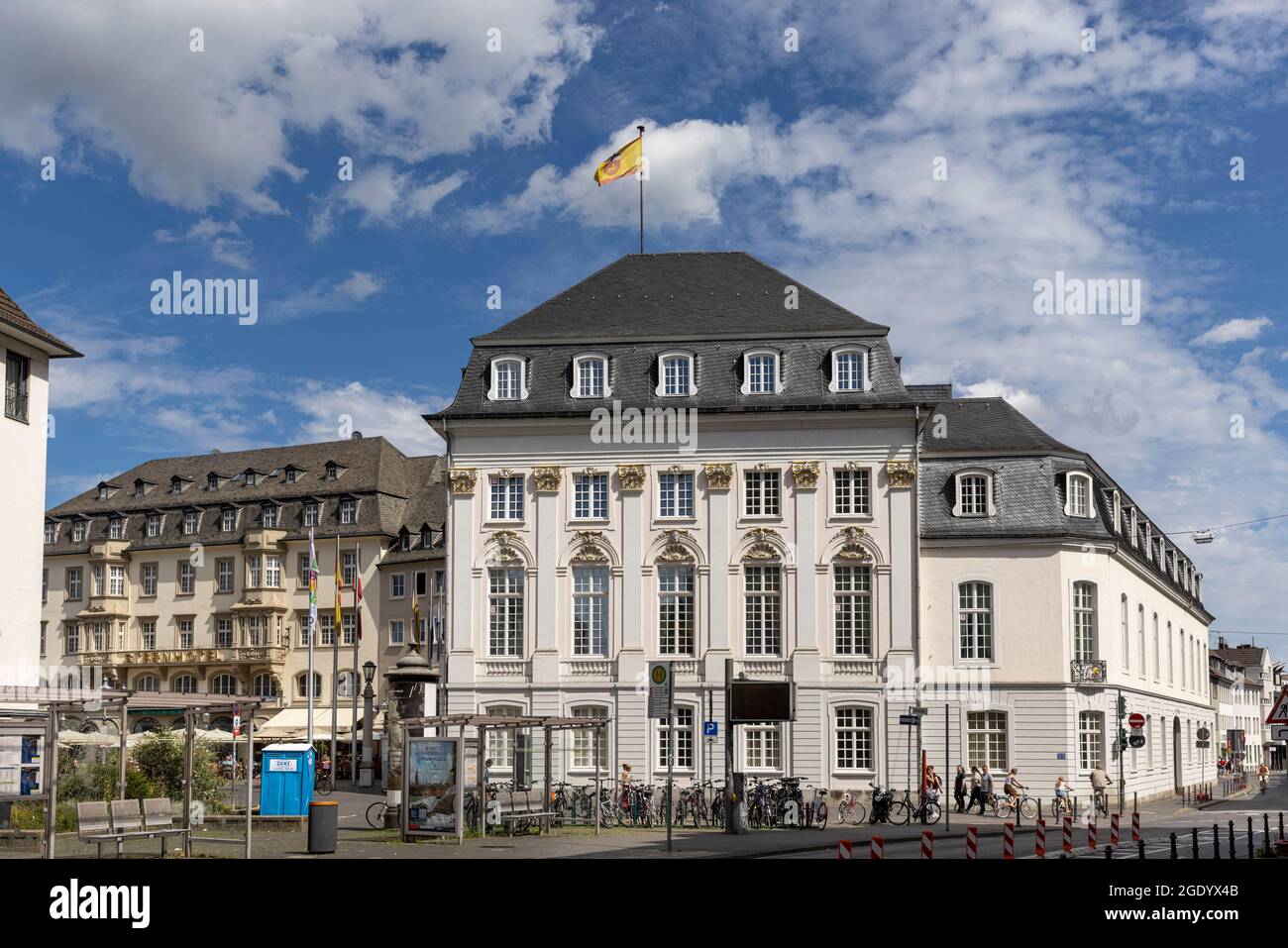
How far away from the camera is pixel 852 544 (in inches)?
2090

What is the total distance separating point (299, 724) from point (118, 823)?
165 ft

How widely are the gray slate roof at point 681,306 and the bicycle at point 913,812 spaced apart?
16.5 metres

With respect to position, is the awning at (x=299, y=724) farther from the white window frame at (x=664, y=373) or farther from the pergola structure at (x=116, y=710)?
the pergola structure at (x=116, y=710)

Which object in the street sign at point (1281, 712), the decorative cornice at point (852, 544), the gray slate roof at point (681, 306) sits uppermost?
the gray slate roof at point (681, 306)

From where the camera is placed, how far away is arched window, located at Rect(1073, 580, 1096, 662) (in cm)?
5353

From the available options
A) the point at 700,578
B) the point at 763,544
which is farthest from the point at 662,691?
the point at 763,544

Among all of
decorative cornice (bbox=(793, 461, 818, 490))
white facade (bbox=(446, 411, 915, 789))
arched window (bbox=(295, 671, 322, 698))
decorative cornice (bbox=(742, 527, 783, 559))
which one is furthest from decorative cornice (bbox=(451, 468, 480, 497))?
arched window (bbox=(295, 671, 322, 698))

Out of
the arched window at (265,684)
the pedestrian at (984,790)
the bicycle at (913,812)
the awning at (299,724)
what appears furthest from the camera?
the arched window at (265,684)

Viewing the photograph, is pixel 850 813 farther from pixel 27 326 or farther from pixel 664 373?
pixel 27 326

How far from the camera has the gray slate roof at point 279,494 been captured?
8356cm

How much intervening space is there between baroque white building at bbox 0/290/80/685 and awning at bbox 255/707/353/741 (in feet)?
98.7

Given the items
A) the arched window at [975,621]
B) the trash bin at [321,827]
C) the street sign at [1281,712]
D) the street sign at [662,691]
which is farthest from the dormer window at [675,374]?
the street sign at [1281,712]

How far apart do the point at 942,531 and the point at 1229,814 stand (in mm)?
12516

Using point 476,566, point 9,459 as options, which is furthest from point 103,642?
point 9,459
